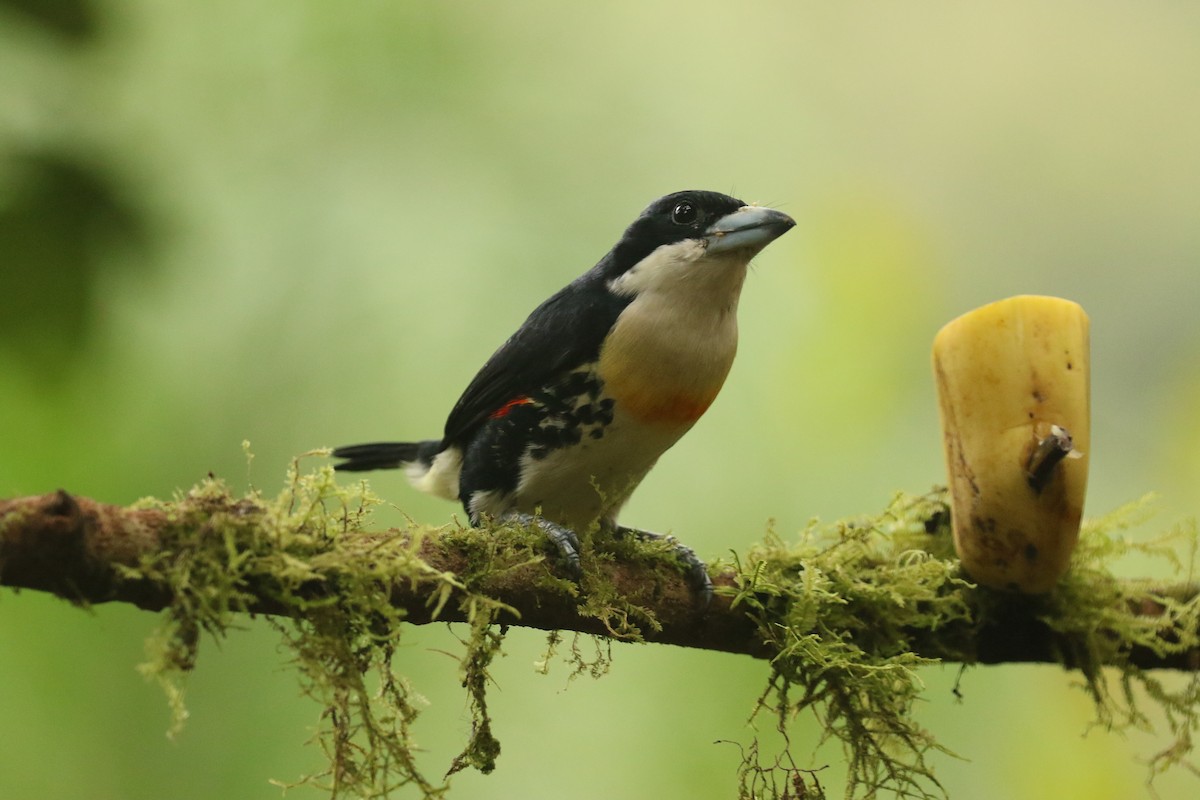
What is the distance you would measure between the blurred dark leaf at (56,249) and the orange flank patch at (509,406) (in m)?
0.87

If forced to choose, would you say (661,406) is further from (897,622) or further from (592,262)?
(592,262)

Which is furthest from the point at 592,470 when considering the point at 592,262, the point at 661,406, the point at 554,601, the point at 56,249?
the point at 592,262

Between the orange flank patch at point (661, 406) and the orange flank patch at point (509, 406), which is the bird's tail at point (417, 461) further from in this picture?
the orange flank patch at point (661, 406)

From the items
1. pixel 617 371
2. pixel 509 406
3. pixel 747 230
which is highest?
pixel 747 230

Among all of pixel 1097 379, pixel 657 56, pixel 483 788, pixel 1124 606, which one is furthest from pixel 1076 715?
pixel 657 56

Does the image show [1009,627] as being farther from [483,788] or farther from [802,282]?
[802,282]

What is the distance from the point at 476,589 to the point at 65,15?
114cm

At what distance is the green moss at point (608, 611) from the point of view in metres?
1.47

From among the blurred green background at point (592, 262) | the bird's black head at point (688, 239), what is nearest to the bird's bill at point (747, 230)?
the bird's black head at point (688, 239)

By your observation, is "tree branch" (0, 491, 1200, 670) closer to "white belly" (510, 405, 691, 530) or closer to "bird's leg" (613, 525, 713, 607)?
"bird's leg" (613, 525, 713, 607)

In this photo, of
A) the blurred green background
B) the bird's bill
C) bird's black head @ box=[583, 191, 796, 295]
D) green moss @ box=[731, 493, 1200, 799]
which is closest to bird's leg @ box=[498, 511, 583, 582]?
green moss @ box=[731, 493, 1200, 799]

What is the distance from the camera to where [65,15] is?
1.67 m

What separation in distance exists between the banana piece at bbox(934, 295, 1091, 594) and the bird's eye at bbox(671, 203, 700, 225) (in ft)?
2.08

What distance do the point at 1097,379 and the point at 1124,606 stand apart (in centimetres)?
253
